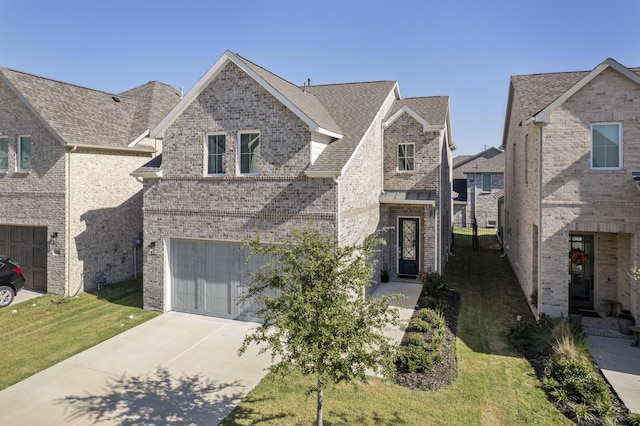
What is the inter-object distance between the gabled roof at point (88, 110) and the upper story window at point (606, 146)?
57.0ft

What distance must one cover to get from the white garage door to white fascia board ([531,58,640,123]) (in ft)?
30.8

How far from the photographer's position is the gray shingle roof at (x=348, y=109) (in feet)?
40.3

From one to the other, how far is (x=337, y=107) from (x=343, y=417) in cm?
1218

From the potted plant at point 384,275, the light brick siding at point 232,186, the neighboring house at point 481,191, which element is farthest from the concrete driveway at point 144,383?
the neighboring house at point 481,191

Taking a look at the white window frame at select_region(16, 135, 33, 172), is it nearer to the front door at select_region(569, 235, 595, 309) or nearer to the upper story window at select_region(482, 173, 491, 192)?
the front door at select_region(569, 235, 595, 309)

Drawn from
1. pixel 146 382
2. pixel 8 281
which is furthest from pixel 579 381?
pixel 8 281

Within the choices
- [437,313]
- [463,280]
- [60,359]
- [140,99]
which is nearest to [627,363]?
[437,313]

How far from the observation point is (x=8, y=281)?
14.5m

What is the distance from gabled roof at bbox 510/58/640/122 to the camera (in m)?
11.2

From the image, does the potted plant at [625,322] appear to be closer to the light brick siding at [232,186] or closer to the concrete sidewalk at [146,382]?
the concrete sidewalk at [146,382]

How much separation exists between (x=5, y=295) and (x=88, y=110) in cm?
842

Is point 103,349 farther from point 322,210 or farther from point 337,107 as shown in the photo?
point 337,107

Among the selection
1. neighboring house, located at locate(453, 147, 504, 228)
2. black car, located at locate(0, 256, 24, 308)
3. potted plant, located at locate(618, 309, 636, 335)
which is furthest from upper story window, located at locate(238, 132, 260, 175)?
neighboring house, located at locate(453, 147, 504, 228)

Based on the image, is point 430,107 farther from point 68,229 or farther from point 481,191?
point 481,191
